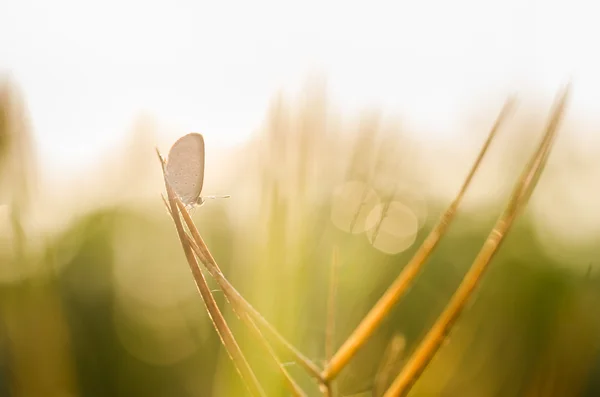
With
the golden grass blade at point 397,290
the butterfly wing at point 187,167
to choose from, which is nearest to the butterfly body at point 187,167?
the butterfly wing at point 187,167

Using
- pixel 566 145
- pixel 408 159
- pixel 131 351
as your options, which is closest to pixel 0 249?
pixel 131 351

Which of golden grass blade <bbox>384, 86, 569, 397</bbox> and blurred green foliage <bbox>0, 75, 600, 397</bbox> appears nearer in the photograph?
golden grass blade <bbox>384, 86, 569, 397</bbox>

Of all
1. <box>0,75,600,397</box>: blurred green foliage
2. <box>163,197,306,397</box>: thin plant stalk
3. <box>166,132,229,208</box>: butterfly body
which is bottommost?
<box>0,75,600,397</box>: blurred green foliage

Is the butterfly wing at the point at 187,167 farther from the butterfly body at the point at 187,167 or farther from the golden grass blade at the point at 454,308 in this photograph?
the golden grass blade at the point at 454,308

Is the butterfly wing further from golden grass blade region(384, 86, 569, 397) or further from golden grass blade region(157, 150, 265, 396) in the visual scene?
golden grass blade region(384, 86, 569, 397)

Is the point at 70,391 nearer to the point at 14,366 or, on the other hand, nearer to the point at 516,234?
the point at 14,366

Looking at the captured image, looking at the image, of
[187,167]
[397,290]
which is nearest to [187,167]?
[187,167]

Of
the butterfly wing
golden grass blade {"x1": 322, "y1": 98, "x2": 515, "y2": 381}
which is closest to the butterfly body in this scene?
the butterfly wing
